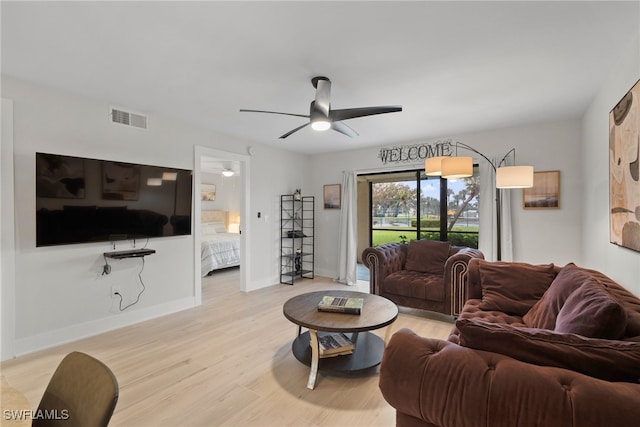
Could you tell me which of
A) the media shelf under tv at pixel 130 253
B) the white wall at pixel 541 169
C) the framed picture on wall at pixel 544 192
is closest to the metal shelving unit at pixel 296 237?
the media shelf under tv at pixel 130 253

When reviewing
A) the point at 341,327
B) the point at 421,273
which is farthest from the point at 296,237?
the point at 341,327

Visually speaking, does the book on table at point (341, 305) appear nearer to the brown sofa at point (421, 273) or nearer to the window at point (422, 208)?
the brown sofa at point (421, 273)

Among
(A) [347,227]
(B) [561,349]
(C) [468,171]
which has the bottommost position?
(B) [561,349]

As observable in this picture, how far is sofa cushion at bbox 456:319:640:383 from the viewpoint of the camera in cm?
104

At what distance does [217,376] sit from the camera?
239 centimetres

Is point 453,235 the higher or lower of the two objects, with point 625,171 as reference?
lower

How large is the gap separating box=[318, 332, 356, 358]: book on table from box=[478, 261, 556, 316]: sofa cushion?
1.19 m

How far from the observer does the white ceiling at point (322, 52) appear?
1800 millimetres

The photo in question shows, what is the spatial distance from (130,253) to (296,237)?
290cm

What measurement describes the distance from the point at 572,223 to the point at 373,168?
2887mm

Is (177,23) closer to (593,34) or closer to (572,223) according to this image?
(593,34)

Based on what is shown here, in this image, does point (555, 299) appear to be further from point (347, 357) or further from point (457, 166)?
point (347, 357)

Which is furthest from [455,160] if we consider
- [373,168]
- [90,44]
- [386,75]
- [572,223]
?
[90,44]

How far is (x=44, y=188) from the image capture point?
2814mm
